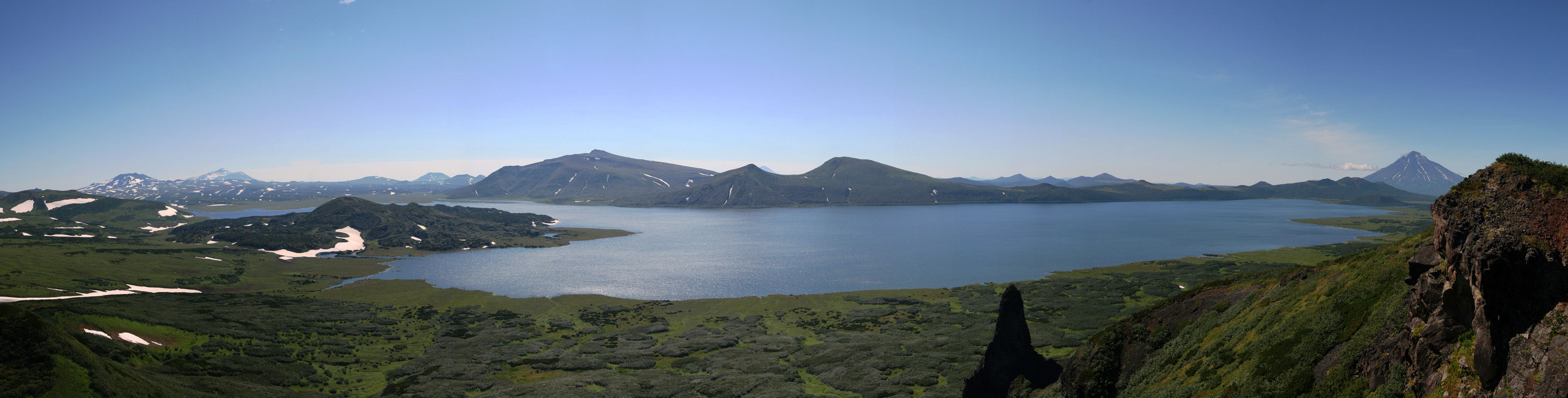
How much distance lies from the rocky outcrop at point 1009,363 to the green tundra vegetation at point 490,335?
615cm

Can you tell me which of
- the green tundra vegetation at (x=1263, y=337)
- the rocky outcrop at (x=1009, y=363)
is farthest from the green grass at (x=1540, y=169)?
the rocky outcrop at (x=1009, y=363)

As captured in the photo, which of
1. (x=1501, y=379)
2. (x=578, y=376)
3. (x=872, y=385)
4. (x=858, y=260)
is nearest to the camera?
(x=1501, y=379)

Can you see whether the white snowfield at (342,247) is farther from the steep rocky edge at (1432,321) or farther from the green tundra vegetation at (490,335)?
the steep rocky edge at (1432,321)

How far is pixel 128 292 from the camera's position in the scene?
96.7 meters

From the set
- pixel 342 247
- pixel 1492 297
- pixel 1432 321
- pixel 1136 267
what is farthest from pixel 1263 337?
pixel 342 247

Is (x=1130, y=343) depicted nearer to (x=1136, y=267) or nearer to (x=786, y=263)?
(x=1136, y=267)

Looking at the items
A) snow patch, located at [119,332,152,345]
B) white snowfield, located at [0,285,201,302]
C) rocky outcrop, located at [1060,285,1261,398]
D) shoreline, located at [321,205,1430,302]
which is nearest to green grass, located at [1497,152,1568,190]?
rocky outcrop, located at [1060,285,1261,398]

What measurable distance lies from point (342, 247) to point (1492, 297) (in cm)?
22343

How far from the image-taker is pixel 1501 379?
47.9 feet

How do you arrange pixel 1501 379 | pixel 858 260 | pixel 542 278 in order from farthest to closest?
pixel 858 260 → pixel 542 278 → pixel 1501 379

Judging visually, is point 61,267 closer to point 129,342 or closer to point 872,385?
point 129,342

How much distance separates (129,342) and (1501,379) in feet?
311

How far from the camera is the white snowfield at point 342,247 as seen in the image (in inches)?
6363

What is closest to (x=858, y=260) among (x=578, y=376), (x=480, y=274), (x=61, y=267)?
(x=480, y=274)
